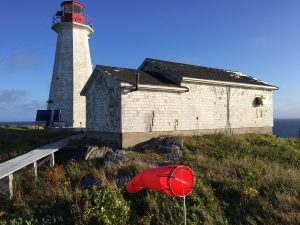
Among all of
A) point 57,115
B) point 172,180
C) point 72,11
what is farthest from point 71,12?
point 172,180

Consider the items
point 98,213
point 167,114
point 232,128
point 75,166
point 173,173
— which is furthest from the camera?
point 232,128

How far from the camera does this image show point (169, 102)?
18344mm

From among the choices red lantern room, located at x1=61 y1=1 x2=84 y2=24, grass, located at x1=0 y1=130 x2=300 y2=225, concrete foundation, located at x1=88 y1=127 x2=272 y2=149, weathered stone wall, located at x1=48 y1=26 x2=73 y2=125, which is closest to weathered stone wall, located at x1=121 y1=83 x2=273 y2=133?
concrete foundation, located at x1=88 y1=127 x2=272 y2=149

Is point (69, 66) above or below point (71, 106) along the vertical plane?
above

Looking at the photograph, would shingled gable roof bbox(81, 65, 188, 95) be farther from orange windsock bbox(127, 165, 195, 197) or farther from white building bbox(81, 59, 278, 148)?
orange windsock bbox(127, 165, 195, 197)

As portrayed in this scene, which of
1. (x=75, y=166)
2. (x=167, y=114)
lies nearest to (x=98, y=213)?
(x=75, y=166)

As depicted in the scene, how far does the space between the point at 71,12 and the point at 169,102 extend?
15.0m

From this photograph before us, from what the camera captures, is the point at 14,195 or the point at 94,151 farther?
the point at 94,151

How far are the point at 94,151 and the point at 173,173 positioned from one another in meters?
8.63

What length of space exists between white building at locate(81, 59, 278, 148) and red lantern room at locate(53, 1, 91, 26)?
9.58m

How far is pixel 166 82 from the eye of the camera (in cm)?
1912

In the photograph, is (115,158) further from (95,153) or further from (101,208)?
(101,208)

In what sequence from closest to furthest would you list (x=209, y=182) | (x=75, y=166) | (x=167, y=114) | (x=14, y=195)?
(x=209, y=182), (x=14, y=195), (x=75, y=166), (x=167, y=114)

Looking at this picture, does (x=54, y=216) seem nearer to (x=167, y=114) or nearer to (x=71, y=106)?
(x=167, y=114)
